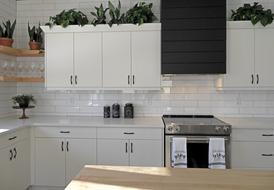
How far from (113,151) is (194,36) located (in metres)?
1.76

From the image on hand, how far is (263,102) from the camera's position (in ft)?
12.5

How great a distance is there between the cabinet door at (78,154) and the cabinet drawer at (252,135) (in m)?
1.71

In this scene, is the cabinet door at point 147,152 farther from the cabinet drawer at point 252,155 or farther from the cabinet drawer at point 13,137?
the cabinet drawer at point 13,137

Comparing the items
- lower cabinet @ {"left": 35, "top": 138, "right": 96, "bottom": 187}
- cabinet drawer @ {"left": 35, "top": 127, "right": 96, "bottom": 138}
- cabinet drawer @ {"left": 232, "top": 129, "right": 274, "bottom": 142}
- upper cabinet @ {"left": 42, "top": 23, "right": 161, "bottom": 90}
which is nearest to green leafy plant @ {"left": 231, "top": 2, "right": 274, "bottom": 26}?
upper cabinet @ {"left": 42, "top": 23, "right": 161, "bottom": 90}

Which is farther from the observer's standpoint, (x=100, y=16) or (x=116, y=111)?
(x=116, y=111)

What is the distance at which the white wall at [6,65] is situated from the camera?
146 inches

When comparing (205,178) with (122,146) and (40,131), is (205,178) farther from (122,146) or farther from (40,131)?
(40,131)

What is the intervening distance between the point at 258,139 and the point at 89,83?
2.23m

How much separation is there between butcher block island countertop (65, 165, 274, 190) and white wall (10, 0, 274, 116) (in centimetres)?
238

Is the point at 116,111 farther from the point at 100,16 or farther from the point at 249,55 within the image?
the point at 249,55

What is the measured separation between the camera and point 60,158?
131 inches

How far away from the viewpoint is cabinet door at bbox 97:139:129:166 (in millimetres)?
3250

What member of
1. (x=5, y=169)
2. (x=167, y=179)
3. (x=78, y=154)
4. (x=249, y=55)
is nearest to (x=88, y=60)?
(x=78, y=154)

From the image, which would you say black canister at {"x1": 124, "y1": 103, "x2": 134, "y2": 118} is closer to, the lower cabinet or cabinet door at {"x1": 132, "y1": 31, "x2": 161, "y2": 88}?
cabinet door at {"x1": 132, "y1": 31, "x2": 161, "y2": 88}
